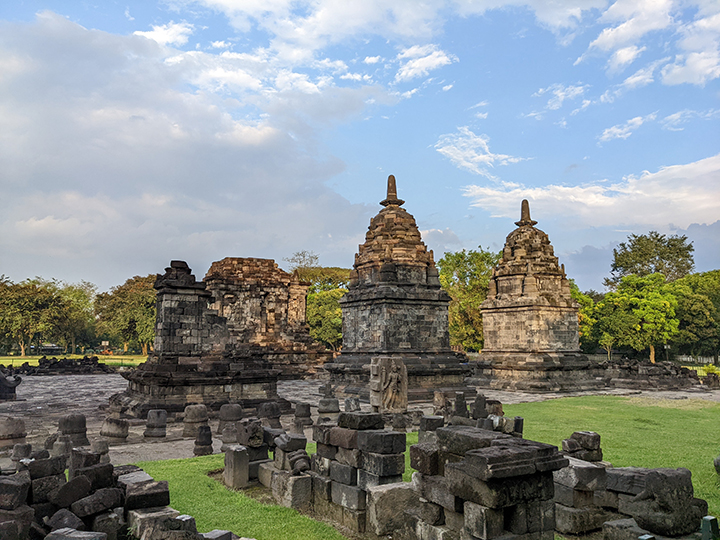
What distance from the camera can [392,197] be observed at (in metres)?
19.9

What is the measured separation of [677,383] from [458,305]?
18.7 m

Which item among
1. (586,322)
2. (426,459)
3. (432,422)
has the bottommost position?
(432,422)

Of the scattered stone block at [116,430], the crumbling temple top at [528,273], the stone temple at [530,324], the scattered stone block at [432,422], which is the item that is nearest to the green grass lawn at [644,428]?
the scattered stone block at [432,422]

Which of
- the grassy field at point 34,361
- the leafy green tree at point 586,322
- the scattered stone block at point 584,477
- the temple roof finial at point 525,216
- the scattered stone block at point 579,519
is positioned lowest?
the grassy field at point 34,361

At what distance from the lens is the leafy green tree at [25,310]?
1667 inches

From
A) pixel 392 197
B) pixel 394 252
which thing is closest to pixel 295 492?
pixel 394 252

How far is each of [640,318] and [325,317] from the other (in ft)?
79.0

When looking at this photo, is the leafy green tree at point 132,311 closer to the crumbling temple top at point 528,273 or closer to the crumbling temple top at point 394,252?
the crumbling temple top at point 394,252

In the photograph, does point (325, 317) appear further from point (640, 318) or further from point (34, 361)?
point (640, 318)

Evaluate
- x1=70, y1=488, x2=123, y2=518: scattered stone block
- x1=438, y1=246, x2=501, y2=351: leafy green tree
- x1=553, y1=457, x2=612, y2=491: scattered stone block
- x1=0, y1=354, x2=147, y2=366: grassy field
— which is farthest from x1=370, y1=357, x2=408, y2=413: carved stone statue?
x1=0, y1=354, x2=147, y2=366: grassy field

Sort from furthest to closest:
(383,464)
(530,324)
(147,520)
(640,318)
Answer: (640,318) → (530,324) → (383,464) → (147,520)

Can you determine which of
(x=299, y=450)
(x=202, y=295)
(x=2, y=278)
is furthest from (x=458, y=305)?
(x=2, y=278)

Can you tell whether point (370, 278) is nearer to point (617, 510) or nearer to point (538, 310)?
point (538, 310)

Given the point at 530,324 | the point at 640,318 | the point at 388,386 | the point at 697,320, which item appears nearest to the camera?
the point at 388,386
